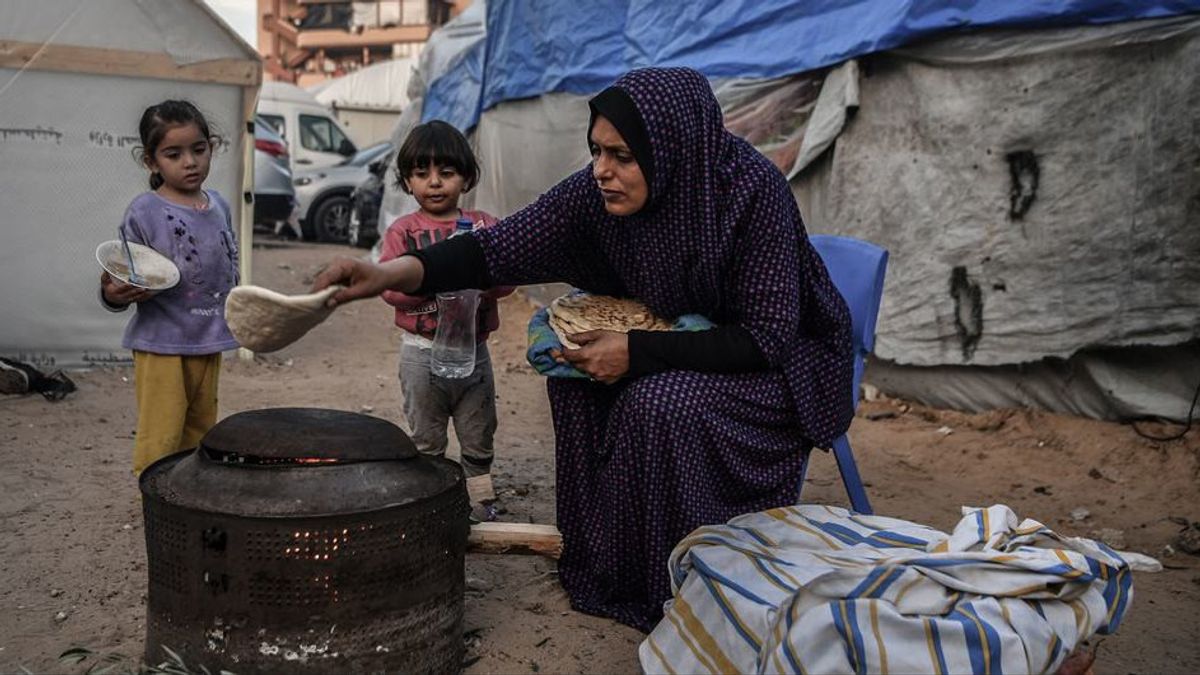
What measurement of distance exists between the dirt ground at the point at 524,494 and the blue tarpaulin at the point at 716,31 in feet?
6.03

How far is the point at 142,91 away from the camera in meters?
5.86

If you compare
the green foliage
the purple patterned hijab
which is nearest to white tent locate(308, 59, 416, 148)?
the purple patterned hijab

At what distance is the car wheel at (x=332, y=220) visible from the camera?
1409 centimetres

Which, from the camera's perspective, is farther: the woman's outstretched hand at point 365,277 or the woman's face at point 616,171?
the woman's face at point 616,171

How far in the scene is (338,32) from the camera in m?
30.7

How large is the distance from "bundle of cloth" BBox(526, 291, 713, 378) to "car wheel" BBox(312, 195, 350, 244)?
38.6ft

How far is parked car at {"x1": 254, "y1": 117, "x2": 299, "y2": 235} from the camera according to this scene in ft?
41.7

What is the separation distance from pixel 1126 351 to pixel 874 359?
129 centimetres

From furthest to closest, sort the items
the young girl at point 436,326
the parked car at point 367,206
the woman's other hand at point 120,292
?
1. the parked car at point 367,206
2. the young girl at point 436,326
3. the woman's other hand at point 120,292

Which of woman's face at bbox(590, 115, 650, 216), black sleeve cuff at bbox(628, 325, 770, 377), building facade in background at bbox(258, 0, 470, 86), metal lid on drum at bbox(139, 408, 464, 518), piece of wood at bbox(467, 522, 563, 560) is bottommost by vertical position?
piece of wood at bbox(467, 522, 563, 560)

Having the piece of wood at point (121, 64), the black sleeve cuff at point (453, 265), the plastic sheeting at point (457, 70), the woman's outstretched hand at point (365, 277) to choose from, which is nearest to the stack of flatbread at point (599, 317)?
the black sleeve cuff at point (453, 265)

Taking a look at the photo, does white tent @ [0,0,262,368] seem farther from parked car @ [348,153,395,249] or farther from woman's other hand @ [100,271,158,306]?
parked car @ [348,153,395,249]

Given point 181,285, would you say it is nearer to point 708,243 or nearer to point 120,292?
point 120,292

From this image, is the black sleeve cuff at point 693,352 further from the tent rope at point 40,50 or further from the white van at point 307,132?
the white van at point 307,132
